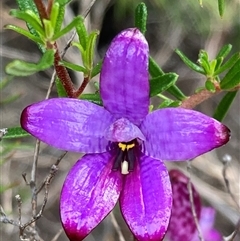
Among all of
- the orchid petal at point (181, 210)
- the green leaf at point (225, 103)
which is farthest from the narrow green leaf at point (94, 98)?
the orchid petal at point (181, 210)

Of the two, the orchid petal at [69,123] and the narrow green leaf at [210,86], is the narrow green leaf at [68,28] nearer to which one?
the orchid petal at [69,123]

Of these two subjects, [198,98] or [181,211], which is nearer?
[198,98]

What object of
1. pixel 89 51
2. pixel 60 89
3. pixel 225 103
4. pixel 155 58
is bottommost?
pixel 155 58

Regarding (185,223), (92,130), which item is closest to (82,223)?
(92,130)

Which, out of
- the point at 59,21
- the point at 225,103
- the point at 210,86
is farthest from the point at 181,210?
the point at 59,21

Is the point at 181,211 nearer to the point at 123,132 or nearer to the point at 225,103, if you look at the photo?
the point at 225,103

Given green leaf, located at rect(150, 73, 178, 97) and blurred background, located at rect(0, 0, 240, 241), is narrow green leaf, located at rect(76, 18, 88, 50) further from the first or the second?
blurred background, located at rect(0, 0, 240, 241)
